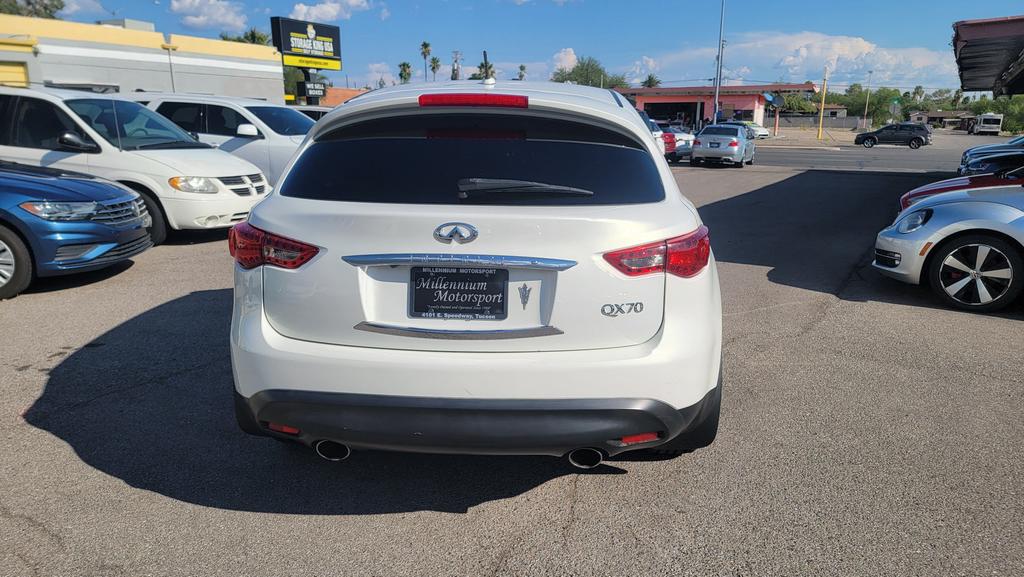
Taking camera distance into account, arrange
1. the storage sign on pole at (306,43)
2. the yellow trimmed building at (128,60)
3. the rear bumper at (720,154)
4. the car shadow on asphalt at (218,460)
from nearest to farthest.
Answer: the car shadow on asphalt at (218,460) < the yellow trimmed building at (128,60) < the rear bumper at (720,154) < the storage sign on pole at (306,43)

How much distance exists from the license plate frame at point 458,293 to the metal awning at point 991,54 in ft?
38.6

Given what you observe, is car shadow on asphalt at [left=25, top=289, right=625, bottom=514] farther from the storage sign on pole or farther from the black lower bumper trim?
the storage sign on pole

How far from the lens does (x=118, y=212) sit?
674cm

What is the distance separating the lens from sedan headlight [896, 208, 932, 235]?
6410mm

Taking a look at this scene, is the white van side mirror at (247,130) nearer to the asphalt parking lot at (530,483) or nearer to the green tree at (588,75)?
the asphalt parking lot at (530,483)

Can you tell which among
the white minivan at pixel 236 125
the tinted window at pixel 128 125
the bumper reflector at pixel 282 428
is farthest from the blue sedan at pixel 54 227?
the bumper reflector at pixel 282 428

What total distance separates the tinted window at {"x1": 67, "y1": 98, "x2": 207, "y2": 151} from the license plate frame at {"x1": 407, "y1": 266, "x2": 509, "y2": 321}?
7799 millimetres

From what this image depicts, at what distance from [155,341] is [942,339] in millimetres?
5937

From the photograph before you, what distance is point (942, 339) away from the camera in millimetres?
5383

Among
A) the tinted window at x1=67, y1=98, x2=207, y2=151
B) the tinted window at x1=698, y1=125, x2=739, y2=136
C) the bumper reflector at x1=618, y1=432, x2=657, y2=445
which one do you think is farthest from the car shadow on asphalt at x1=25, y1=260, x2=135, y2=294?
the tinted window at x1=698, y1=125, x2=739, y2=136

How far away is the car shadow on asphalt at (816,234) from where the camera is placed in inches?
280

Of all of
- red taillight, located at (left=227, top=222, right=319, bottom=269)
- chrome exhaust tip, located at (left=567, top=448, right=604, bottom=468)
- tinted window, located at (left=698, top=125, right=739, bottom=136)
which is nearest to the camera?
red taillight, located at (left=227, top=222, right=319, bottom=269)

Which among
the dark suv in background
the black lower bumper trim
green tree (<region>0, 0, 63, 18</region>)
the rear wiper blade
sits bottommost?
the dark suv in background

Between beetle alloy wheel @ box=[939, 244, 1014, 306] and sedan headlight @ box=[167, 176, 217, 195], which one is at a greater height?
sedan headlight @ box=[167, 176, 217, 195]
